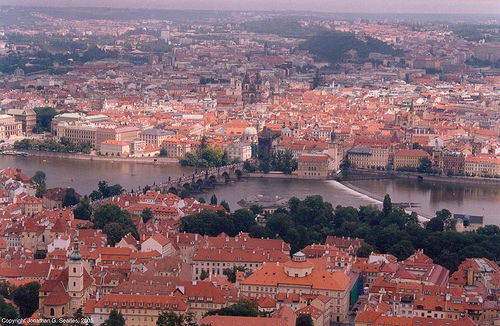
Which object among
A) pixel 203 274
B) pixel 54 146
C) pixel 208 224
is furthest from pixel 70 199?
pixel 54 146

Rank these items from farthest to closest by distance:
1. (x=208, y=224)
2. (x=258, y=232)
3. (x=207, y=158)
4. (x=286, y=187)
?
(x=207, y=158) → (x=286, y=187) → (x=208, y=224) → (x=258, y=232)

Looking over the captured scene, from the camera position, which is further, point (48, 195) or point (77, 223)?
point (48, 195)

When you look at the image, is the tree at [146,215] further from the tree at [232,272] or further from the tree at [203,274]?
the tree at [232,272]

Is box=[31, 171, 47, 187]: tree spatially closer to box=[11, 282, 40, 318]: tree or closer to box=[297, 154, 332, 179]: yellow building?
box=[297, 154, 332, 179]: yellow building

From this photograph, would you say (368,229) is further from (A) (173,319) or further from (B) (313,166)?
(B) (313,166)

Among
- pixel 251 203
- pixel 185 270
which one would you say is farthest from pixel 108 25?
pixel 185 270

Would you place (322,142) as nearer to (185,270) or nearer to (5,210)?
(5,210)

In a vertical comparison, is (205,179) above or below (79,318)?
below
